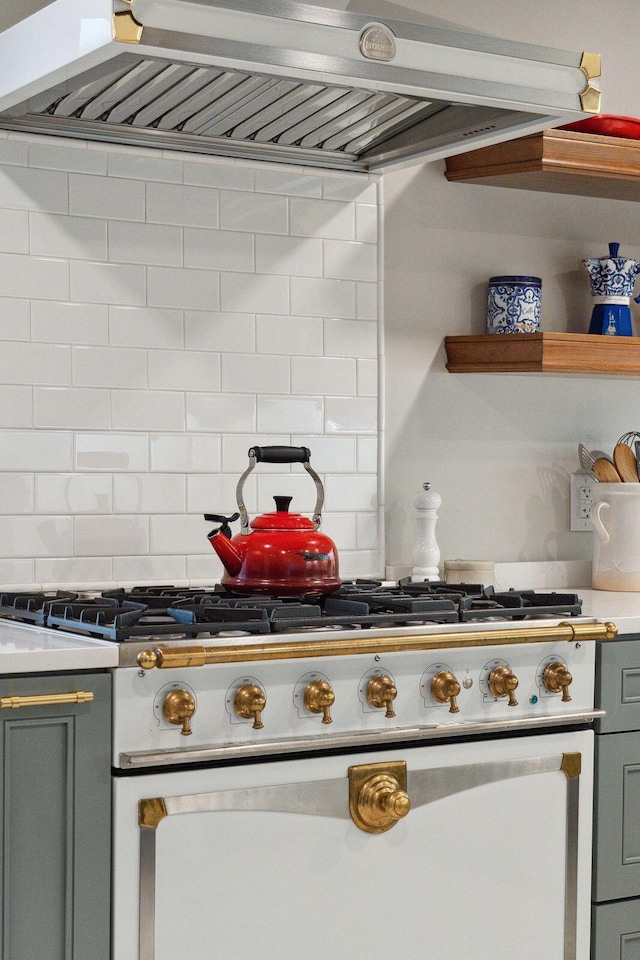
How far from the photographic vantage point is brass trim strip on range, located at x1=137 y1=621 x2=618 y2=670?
71.5 inches

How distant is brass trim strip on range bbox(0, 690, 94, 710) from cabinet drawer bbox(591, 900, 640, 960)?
42.4 inches

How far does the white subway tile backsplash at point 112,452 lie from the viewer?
2490 millimetres

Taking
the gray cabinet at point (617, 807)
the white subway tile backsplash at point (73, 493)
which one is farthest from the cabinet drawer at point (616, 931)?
the white subway tile backsplash at point (73, 493)

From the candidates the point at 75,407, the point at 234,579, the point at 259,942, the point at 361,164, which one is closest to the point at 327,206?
the point at 361,164

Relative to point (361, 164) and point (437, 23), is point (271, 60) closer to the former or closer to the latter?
point (437, 23)

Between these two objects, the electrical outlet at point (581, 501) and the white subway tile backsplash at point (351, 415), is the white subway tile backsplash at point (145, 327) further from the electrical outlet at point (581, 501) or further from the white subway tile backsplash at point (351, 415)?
the electrical outlet at point (581, 501)

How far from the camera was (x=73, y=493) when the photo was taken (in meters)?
2.48

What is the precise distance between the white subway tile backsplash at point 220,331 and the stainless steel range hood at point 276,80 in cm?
35

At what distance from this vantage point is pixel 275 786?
1938mm

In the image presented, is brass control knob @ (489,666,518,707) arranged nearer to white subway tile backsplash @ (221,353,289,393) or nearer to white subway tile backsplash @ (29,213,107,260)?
white subway tile backsplash @ (221,353,289,393)

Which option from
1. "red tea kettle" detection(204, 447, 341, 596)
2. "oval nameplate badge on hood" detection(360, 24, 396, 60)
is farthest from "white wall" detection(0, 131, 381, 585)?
"oval nameplate badge on hood" detection(360, 24, 396, 60)

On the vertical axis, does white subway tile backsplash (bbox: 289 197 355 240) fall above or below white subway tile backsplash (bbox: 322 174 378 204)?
below

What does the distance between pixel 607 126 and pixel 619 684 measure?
1284 millimetres

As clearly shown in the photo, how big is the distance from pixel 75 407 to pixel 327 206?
740mm
